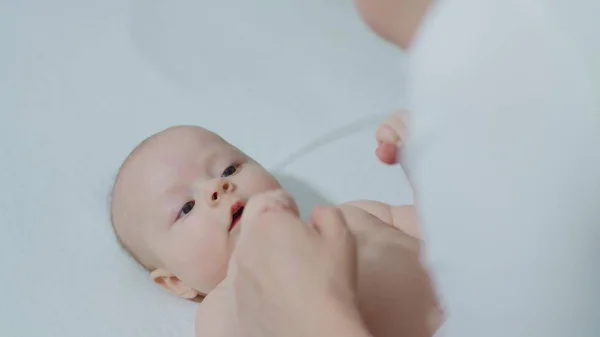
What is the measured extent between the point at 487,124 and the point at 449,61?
0.11ft

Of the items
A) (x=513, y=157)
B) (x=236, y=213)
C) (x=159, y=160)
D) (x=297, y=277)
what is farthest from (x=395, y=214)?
(x=513, y=157)

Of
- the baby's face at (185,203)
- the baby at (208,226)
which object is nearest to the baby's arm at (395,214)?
the baby at (208,226)

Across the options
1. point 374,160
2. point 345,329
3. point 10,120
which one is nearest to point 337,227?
point 345,329

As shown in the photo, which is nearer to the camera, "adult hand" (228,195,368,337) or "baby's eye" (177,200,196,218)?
"adult hand" (228,195,368,337)

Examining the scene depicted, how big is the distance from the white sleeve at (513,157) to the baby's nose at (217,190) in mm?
558

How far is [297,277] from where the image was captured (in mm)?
493

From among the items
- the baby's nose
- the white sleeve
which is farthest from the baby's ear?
the white sleeve

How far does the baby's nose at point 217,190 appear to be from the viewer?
34.8 inches

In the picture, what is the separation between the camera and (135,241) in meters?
0.98

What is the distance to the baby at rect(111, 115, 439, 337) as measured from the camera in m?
0.76

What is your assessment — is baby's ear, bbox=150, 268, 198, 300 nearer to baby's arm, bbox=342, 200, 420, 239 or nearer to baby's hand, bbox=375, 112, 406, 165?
baby's arm, bbox=342, 200, 420, 239

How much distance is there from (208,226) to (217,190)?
45 mm

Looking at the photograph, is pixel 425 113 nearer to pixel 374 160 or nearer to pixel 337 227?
pixel 337 227

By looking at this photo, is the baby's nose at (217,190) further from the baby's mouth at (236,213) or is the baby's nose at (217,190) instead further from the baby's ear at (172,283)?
the baby's ear at (172,283)
